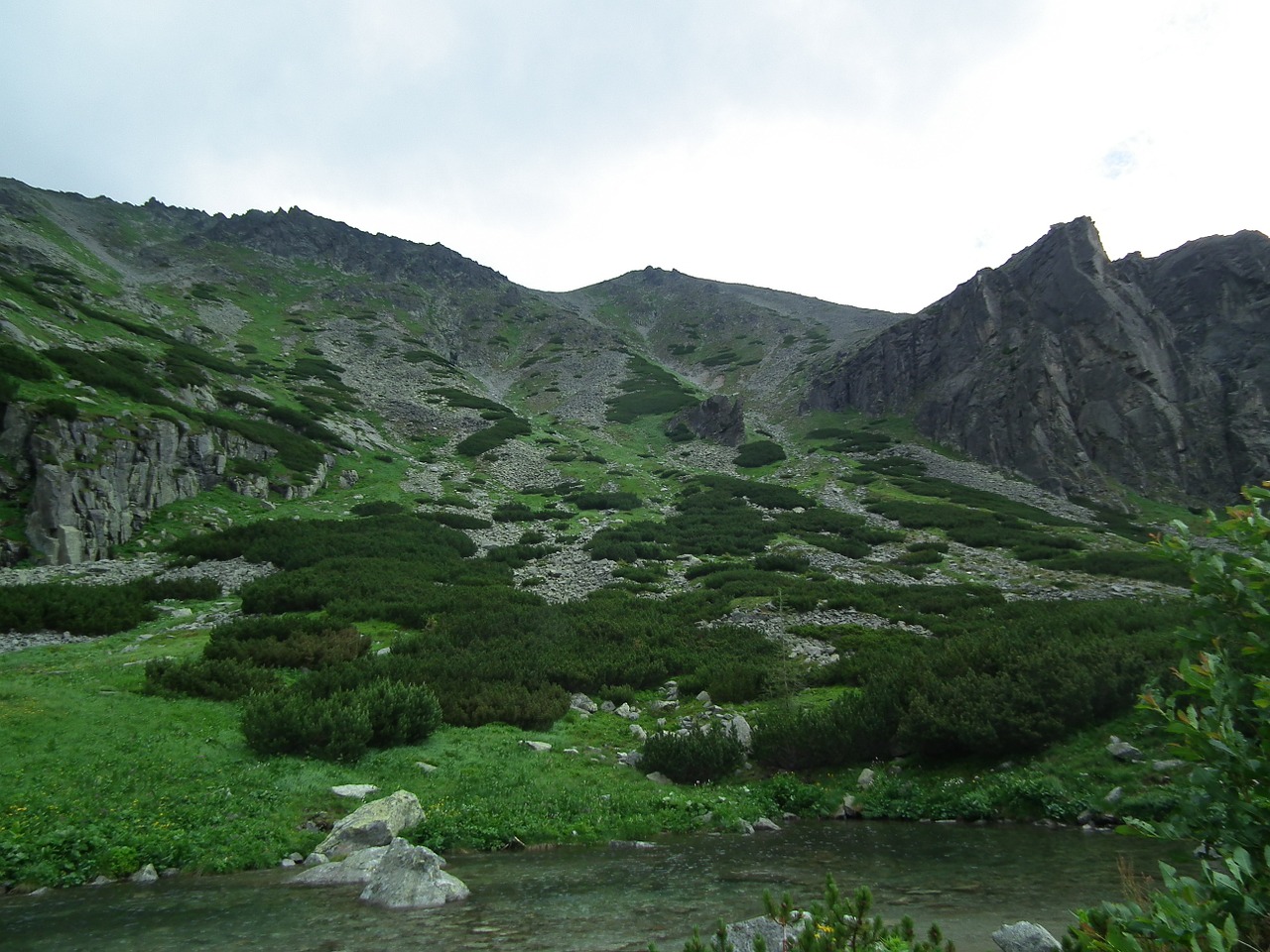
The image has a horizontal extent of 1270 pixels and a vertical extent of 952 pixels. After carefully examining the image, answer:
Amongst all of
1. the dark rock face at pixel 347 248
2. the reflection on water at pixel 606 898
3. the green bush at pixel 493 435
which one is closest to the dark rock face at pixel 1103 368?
the green bush at pixel 493 435

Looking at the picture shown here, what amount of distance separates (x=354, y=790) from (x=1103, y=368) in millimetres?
72548

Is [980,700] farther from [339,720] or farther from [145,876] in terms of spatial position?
[145,876]

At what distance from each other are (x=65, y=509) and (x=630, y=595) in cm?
2205

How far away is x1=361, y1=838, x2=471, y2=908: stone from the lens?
7090 millimetres

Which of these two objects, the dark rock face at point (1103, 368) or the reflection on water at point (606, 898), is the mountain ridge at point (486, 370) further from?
the reflection on water at point (606, 898)

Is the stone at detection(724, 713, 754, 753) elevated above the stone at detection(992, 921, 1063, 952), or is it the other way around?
the stone at detection(992, 921, 1063, 952)

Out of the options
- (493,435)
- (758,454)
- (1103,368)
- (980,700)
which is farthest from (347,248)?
(980,700)

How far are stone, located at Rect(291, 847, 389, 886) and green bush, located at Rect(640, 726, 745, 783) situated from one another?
581 centimetres

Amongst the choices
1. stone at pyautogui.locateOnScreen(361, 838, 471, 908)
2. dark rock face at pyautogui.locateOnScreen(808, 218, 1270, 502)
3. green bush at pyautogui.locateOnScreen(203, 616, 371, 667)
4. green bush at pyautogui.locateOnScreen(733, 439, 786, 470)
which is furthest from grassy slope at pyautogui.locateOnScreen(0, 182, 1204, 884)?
dark rock face at pyautogui.locateOnScreen(808, 218, 1270, 502)

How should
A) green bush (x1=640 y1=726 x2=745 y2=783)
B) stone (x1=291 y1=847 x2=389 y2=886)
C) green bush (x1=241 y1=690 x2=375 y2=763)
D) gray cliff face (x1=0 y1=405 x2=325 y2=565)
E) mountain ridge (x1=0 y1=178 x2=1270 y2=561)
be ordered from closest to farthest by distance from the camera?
stone (x1=291 y1=847 x2=389 y2=886) → green bush (x1=241 y1=690 x2=375 y2=763) → green bush (x1=640 y1=726 x2=745 y2=783) → gray cliff face (x1=0 y1=405 x2=325 y2=565) → mountain ridge (x1=0 y1=178 x2=1270 y2=561)

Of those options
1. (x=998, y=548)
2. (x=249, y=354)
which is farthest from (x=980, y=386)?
Result: (x=249, y=354)

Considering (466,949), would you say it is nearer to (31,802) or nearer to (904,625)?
(31,802)

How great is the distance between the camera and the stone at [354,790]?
33.3 ft

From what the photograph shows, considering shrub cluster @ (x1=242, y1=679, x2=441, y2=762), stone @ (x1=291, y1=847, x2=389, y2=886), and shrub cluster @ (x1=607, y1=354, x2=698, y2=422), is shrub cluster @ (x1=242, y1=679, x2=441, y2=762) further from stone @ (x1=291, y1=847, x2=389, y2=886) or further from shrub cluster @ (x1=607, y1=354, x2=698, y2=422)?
shrub cluster @ (x1=607, y1=354, x2=698, y2=422)
